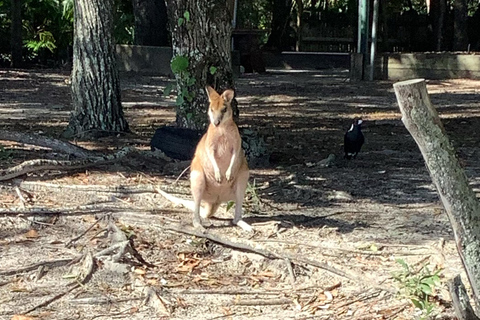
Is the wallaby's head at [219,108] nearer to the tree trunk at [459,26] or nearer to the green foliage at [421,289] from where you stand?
the green foliage at [421,289]

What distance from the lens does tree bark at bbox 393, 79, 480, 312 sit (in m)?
3.16

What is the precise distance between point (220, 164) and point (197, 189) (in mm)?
221

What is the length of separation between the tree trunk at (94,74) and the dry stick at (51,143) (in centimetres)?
164

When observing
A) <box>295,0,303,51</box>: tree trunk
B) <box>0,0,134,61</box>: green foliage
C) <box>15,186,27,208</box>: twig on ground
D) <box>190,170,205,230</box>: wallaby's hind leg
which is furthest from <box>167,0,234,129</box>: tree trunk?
<box>295,0,303,51</box>: tree trunk

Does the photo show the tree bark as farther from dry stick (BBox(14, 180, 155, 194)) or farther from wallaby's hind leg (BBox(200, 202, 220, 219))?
dry stick (BBox(14, 180, 155, 194))

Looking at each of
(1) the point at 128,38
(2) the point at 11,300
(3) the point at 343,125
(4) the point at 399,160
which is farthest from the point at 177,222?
(1) the point at 128,38

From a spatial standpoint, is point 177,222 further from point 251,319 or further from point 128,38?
point 128,38

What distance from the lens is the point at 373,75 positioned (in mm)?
18016

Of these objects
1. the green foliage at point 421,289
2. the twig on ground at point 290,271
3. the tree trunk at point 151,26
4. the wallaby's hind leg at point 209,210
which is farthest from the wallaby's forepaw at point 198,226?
the tree trunk at point 151,26

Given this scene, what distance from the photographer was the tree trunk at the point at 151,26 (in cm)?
2008

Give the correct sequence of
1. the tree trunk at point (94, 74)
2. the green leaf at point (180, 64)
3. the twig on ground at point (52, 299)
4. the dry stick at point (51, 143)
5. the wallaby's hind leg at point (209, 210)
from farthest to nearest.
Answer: the tree trunk at point (94, 74) < the green leaf at point (180, 64) < the dry stick at point (51, 143) < the wallaby's hind leg at point (209, 210) < the twig on ground at point (52, 299)

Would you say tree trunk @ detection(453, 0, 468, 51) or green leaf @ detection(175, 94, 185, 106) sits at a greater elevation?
tree trunk @ detection(453, 0, 468, 51)

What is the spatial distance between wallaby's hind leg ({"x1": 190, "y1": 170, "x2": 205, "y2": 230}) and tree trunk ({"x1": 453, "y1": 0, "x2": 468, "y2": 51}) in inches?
657

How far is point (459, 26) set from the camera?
68.6 feet
